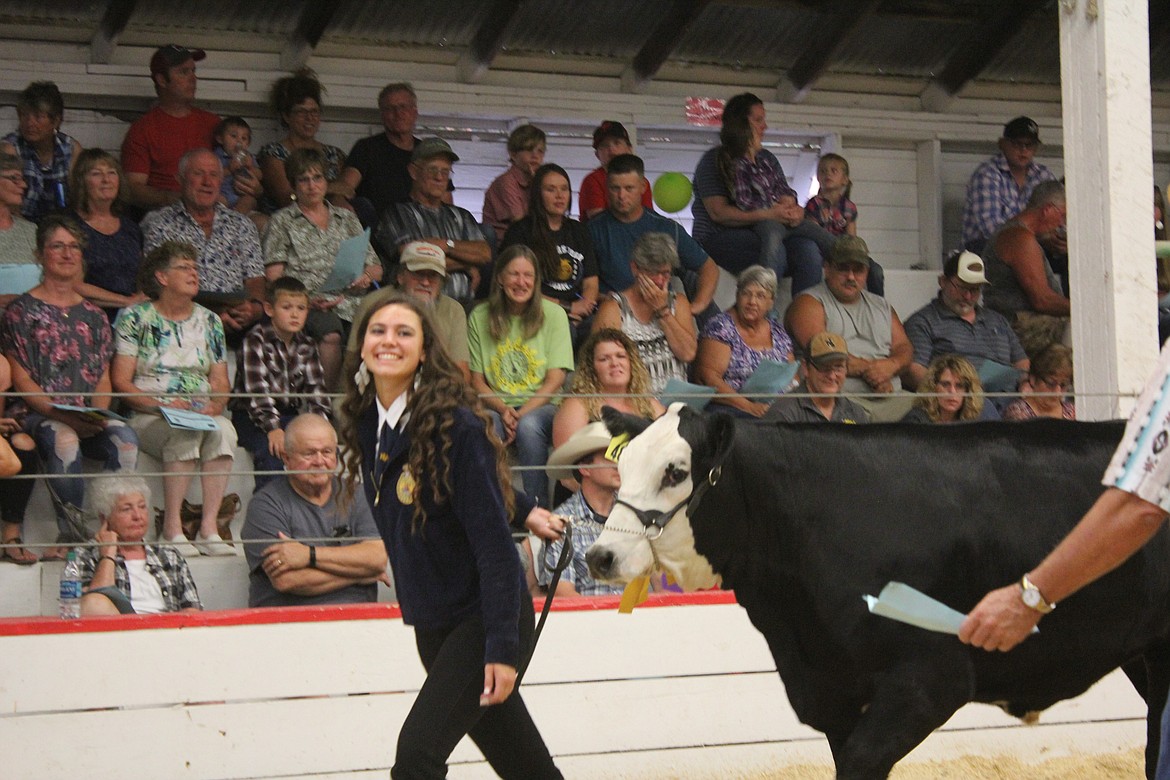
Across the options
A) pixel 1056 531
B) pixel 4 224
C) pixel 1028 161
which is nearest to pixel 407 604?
pixel 1056 531

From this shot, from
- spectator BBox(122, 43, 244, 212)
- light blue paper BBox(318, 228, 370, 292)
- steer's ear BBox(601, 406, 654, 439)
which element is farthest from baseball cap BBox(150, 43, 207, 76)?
steer's ear BBox(601, 406, 654, 439)

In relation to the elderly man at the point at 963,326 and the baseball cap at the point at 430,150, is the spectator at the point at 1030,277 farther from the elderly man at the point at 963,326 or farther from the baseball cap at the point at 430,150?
the baseball cap at the point at 430,150

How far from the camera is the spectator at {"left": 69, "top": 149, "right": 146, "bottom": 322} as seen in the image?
636cm

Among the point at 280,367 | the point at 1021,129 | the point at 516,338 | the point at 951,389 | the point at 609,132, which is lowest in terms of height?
the point at 951,389

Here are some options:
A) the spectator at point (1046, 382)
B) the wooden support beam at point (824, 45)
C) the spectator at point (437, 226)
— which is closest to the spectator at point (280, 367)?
the spectator at point (437, 226)

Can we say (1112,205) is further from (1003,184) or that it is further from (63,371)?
(63,371)

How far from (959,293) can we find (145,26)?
15.6ft

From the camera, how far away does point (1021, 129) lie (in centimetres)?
900

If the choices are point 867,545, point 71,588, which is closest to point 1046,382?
point 867,545

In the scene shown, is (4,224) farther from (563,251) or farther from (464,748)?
(464,748)

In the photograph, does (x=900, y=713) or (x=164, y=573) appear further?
(x=164, y=573)

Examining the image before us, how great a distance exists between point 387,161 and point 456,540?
4587 millimetres

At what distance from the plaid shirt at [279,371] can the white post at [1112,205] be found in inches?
123

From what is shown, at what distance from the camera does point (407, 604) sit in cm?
329
